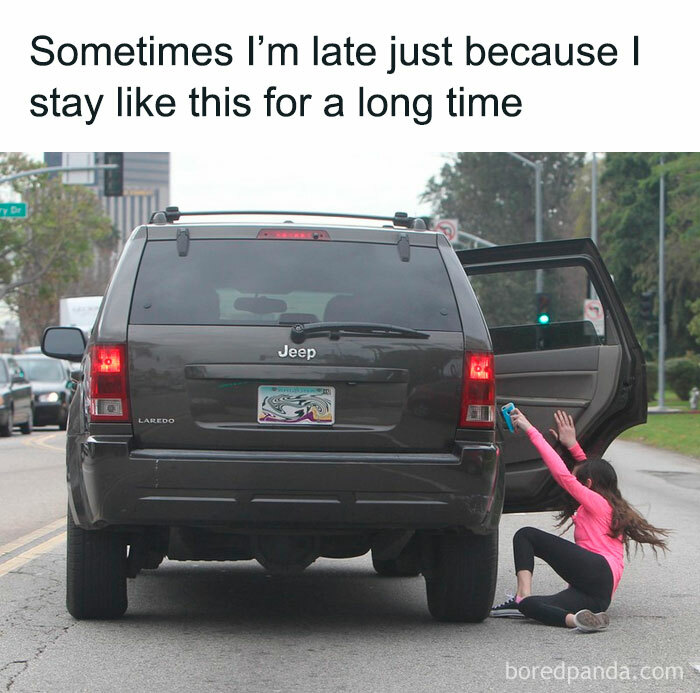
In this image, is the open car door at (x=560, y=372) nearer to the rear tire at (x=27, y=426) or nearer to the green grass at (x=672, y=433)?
the green grass at (x=672, y=433)

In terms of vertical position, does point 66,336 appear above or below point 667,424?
above

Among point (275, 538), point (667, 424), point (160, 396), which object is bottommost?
point (667, 424)

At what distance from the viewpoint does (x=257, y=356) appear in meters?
6.43

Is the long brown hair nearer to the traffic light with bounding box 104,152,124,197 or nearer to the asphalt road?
the asphalt road

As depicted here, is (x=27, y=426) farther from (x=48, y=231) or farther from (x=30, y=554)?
(x=48, y=231)

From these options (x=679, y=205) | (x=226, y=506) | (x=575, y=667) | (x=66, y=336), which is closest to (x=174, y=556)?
(x=226, y=506)

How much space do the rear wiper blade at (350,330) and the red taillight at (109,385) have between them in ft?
2.62

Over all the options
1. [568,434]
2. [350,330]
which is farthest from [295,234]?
[568,434]

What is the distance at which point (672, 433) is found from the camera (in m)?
30.0

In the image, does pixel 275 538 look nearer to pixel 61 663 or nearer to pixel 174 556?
pixel 174 556

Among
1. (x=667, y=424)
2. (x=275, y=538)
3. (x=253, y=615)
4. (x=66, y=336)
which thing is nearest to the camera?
(x=275, y=538)

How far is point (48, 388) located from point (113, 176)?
504cm

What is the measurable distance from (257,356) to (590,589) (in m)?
2.20

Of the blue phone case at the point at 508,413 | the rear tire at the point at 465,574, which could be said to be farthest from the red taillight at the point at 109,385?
the blue phone case at the point at 508,413
